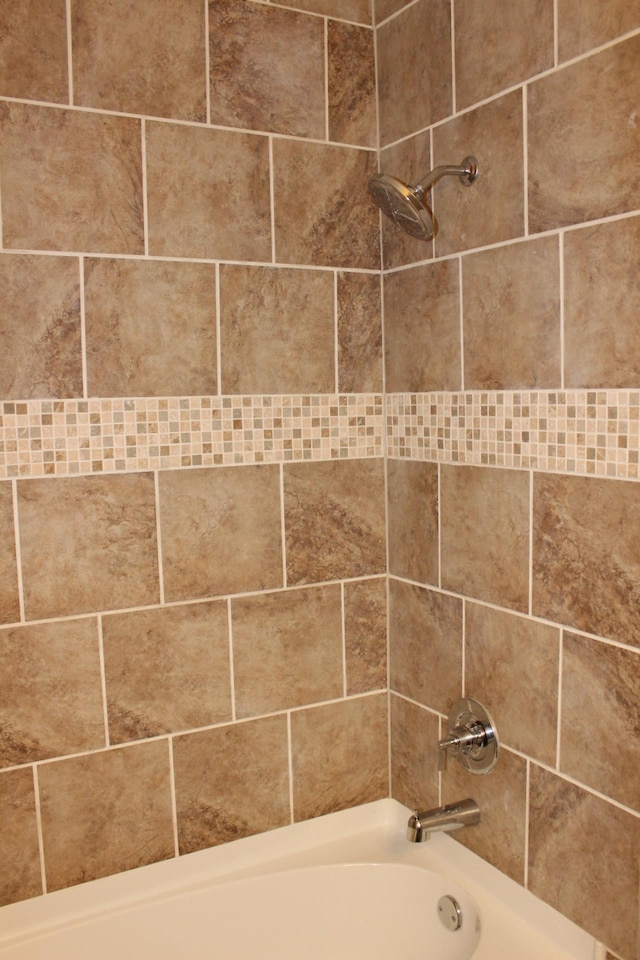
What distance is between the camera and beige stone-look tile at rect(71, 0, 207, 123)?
58.5 inches

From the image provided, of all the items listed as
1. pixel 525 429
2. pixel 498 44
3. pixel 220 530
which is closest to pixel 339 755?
pixel 220 530

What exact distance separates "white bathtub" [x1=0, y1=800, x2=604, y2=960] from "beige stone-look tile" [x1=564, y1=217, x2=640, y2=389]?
994 millimetres

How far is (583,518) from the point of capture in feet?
4.39

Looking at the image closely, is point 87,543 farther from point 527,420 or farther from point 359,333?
point 527,420

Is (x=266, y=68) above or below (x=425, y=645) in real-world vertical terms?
above

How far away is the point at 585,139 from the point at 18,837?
165 cm

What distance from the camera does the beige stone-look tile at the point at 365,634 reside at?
1.85m

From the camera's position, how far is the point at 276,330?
5.59ft

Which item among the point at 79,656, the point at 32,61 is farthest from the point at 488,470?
the point at 32,61

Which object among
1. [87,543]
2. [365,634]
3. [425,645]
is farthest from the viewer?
[365,634]

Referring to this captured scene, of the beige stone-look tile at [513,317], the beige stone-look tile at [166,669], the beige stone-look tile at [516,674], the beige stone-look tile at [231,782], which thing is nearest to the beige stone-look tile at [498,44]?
the beige stone-look tile at [513,317]

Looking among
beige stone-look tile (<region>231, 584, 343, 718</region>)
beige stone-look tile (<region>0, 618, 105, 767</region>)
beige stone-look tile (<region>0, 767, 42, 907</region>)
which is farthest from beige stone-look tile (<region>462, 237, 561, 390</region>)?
beige stone-look tile (<region>0, 767, 42, 907</region>)

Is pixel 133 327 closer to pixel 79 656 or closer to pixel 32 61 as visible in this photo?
pixel 32 61

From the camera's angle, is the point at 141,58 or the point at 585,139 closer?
the point at 585,139
